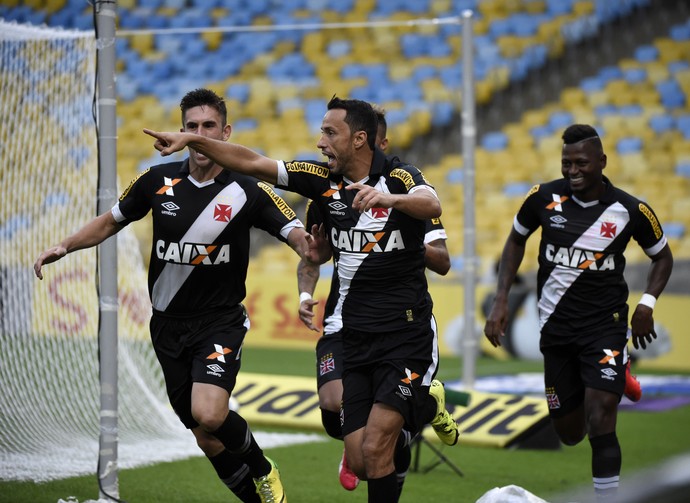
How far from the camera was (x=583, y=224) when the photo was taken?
6492 millimetres

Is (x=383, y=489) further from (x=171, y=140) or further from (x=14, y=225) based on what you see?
(x=14, y=225)

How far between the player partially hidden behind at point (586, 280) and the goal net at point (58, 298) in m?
3.20

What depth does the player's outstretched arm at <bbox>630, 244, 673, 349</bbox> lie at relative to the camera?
21.3 feet

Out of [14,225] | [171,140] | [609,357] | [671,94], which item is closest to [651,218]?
[609,357]

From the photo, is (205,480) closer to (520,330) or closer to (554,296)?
(554,296)

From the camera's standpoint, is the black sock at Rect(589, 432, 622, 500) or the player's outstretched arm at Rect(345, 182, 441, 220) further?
the black sock at Rect(589, 432, 622, 500)

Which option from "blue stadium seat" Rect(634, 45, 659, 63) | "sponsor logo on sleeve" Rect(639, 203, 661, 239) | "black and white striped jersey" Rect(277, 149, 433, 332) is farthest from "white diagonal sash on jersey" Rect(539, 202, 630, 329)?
"blue stadium seat" Rect(634, 45, 659, 63)

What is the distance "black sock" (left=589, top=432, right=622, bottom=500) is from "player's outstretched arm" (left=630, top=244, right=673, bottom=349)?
0.71 m

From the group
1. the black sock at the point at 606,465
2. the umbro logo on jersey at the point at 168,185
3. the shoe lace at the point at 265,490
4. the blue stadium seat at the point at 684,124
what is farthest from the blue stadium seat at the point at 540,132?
the shoe lace at the point at 265,490

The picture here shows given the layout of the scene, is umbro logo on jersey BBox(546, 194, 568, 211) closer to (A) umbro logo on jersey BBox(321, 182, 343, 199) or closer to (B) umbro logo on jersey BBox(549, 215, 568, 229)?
(B) umbro logo on jersey BBox(549, 215, 568, 229)

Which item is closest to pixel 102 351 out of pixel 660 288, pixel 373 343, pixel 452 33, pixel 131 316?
pixel 373 343

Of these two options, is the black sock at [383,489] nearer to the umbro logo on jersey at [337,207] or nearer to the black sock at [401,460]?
the black sock at [401,460]

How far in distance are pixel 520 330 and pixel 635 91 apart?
244 inches

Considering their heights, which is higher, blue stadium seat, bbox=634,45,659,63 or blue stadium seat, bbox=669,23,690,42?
blue stadium seat, bbox=669,23,690,42
